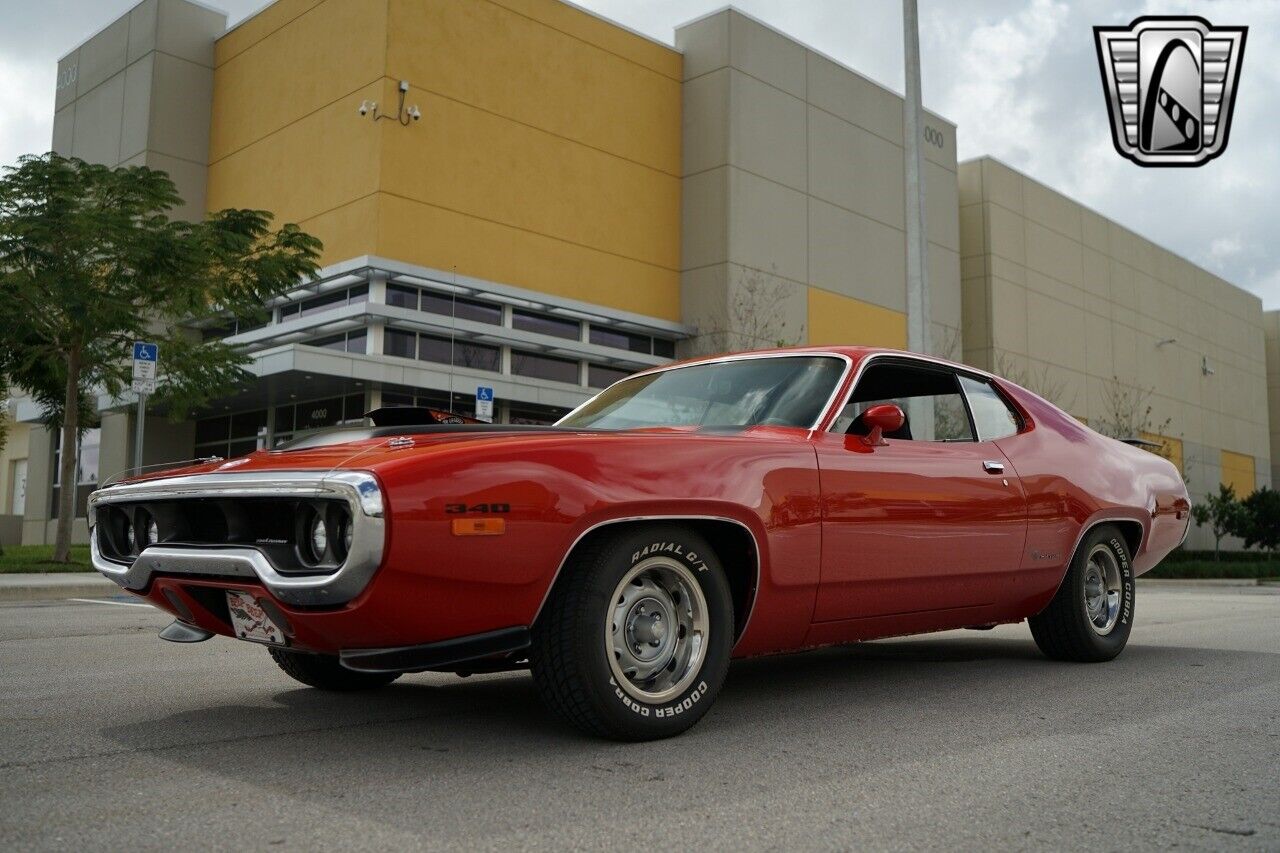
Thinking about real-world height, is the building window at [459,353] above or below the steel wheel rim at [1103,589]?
above

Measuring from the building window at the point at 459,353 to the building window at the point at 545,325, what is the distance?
3.22 feet

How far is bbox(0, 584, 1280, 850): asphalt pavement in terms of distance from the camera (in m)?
2.88

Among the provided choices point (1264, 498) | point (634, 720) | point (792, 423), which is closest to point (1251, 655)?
point (792, 423)

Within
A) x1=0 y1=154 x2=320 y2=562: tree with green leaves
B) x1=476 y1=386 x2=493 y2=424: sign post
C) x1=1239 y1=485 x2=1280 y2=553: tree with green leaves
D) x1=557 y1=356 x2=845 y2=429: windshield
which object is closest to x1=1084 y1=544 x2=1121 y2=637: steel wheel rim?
x1=557 y1=356 x2=845 y2=429: windshield

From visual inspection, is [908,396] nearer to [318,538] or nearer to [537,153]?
[318,538]

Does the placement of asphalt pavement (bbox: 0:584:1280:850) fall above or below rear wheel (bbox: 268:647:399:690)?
below

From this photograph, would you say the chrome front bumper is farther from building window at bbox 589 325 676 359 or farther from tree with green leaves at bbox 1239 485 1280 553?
tree with green leaves at bbox 1239 485 1280 553

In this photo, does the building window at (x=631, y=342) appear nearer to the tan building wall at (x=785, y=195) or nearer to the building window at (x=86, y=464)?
the tan building wall at (x=785, y=195)

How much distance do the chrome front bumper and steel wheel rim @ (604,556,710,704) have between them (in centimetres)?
84

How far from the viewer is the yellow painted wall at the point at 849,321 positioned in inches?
1425

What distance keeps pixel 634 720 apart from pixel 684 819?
2.72 feet

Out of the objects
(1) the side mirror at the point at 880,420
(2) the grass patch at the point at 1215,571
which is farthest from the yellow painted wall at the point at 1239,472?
(1) the side mirror at the point at 880,420

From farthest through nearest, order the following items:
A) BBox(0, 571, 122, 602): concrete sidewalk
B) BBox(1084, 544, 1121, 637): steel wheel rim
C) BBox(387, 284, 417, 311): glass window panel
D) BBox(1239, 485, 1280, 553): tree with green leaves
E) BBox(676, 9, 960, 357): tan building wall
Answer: BBox(1239, 485, 1280, 553): tree with green leaves, BBox(676, 9, 960, 357): tan building wall, BBox(387, 284, 417, 311): glass window panel, BBox(0, 571, 122, 602): concrete sidewalk, BBox(1084, 544, 1121, 637): steel wheel rim

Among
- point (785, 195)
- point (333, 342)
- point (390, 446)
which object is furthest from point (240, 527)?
point (785, 195)
